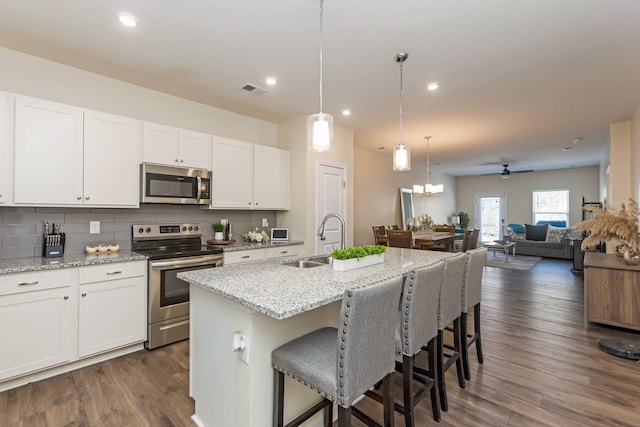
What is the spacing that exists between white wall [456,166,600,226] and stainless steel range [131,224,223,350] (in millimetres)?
10663

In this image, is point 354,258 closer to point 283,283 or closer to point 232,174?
point 283,283

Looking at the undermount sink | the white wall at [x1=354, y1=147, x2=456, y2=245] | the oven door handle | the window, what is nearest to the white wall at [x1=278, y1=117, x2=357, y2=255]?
the oven door handle

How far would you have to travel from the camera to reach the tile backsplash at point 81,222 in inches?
106

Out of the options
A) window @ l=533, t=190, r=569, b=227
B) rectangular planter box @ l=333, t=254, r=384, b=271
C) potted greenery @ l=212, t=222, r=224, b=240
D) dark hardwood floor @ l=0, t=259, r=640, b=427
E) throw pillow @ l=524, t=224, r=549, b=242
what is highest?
window @ l=533, t=190, r=569, b=227

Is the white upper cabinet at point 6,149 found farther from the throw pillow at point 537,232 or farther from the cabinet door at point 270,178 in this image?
the throw pillow at point 537,232

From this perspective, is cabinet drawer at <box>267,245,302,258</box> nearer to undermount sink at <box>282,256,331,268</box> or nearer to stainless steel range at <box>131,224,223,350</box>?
stainless steel range at <box>131,224,223,350</box>

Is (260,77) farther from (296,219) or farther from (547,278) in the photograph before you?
(547,278)

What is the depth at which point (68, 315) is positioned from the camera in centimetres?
250

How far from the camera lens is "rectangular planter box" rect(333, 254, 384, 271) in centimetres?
208

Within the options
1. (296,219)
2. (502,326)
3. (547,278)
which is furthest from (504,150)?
(296,219)

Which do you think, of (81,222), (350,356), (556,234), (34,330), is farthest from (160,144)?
(556,234)

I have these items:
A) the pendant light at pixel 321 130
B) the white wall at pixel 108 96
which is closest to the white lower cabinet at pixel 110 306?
the white wall at pixel 108 96

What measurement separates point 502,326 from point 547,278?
11.0 feet

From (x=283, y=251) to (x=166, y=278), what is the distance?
5.10 ft
